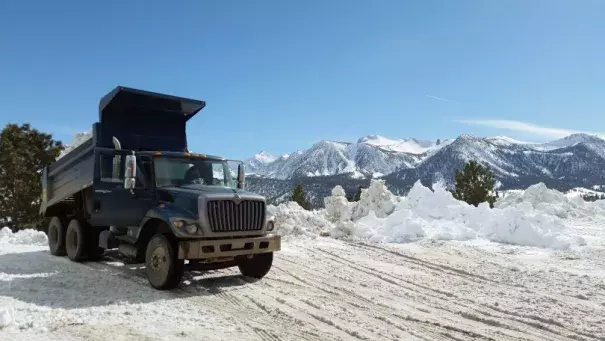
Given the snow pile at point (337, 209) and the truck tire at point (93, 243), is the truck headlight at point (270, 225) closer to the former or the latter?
the truck tire at point (93, 243)

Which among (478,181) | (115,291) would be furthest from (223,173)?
(478,181)

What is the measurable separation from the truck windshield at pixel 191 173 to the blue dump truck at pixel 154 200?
0.02 meters

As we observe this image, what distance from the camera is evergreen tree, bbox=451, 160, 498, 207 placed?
3731 cm

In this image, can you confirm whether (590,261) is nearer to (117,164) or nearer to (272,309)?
(272,309)

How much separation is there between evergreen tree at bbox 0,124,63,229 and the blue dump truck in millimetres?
22492

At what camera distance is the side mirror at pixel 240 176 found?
9619 millimetres

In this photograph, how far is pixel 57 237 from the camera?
11.6 metres

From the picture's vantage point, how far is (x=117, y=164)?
28.8 ft

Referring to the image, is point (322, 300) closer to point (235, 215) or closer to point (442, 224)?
point (235, 215)

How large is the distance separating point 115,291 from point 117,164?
254 centimetres

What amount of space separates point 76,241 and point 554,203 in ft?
85.5

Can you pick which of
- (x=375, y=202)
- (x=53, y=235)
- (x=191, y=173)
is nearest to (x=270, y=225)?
(x=191, y=173)

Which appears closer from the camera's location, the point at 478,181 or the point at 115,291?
the point at 115,291

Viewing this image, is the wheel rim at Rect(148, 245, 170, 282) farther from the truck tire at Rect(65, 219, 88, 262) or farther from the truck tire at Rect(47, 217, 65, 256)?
the truck tire at Rect(47, 217, 65, 256)
